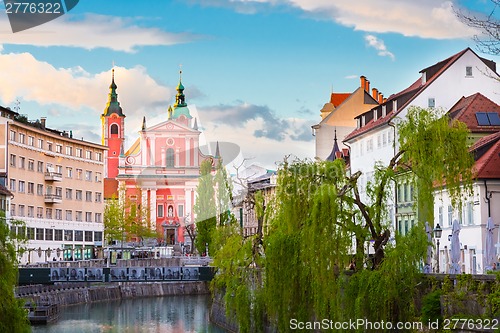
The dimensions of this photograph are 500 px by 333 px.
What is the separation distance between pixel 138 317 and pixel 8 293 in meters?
34.6

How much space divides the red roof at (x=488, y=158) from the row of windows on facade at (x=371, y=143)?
15.8 meters

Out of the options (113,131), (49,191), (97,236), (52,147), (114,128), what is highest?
(114,128)

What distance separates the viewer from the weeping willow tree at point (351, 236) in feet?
114

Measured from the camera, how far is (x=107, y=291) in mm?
93250

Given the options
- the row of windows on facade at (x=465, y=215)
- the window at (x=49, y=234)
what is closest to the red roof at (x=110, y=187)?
the window at (x=49, y=234)

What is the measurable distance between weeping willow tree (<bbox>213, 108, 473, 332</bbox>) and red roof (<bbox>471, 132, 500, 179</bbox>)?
14058mm

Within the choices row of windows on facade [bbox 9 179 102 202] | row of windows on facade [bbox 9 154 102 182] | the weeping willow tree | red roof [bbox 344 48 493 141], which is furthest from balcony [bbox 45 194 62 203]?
the weeping willow tree

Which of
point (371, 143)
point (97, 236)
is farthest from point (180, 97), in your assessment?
point (371, 143)

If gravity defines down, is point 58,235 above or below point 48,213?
below

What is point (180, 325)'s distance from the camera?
66.1 meters

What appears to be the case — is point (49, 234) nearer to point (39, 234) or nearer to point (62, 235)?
point (39, 234)

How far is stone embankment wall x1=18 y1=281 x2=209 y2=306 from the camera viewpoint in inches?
3159

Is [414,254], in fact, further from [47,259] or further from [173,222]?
[173,222]

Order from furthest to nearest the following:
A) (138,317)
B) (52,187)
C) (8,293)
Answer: (52,187) → (138,317) → (8,293)
